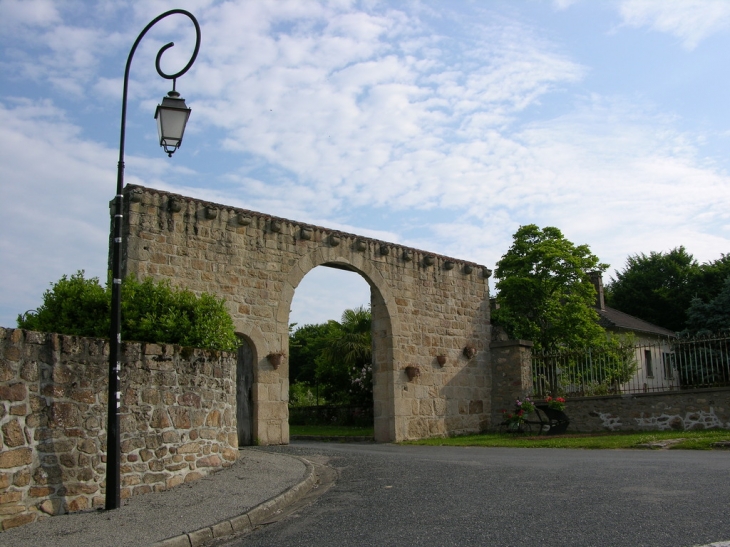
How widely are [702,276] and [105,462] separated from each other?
36.7 m

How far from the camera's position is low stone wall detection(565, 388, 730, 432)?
589 inches

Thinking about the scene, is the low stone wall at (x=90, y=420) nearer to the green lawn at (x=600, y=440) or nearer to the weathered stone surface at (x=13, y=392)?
the weathered stone surface at (x=13, y=392)

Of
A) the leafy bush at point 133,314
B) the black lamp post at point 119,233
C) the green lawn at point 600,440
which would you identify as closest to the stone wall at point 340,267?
the green lawn at point 600,440

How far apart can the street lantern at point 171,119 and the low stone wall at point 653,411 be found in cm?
1219

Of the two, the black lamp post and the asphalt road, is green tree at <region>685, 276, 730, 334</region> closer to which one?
the asphalt road

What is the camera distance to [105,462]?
7340mm

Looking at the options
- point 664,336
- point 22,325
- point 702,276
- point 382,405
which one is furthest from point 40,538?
point 702,276

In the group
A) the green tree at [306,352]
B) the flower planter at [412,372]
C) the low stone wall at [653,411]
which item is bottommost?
the low stone wall at [653,411]

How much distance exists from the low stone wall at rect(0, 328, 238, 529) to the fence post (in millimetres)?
→ 10958

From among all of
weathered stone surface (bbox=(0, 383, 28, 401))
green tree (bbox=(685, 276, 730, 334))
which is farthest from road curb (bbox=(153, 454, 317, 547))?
green tree (bbox=(685, 276, 730, 334))

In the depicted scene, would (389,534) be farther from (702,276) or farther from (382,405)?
(702,276)

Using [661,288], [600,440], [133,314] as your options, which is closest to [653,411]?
[600,440]

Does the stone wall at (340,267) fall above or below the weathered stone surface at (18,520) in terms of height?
above

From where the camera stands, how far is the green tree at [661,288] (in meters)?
39.3
